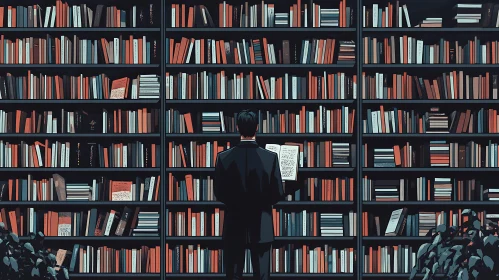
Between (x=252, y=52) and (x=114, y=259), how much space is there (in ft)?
6.79

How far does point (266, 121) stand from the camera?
6.27m

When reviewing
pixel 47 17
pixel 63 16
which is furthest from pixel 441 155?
pixel 47 17

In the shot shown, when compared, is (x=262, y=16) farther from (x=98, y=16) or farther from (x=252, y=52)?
(x=98, y=16)

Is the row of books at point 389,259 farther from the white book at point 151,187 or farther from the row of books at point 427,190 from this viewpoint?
the white book at point 151,187

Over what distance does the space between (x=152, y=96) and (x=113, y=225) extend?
3.69 ft

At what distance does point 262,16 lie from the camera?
6.28 meters

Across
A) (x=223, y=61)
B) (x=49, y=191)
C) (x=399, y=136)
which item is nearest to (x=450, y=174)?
Answer: (x=399, y=136)

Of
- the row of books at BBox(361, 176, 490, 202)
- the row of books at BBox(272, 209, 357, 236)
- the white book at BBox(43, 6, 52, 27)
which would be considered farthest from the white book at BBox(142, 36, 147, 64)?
the row of books at BBox(361, 176, 490, 202)

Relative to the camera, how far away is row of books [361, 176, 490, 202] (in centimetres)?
625

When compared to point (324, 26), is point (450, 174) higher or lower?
lower

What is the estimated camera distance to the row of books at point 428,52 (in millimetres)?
6258

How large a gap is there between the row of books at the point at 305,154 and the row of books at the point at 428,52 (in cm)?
78

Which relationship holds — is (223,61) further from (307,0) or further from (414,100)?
(414,100)

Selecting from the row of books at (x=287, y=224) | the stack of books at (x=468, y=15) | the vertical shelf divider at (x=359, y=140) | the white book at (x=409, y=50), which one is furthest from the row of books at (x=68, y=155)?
the stack of books at (x=468, y=15)
